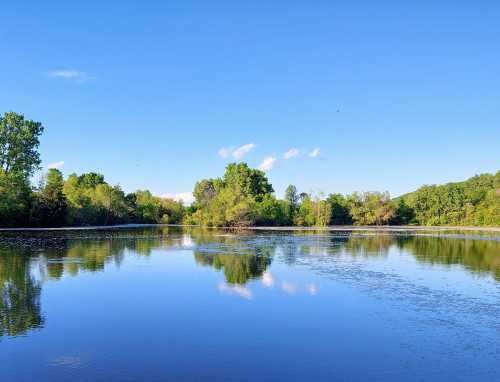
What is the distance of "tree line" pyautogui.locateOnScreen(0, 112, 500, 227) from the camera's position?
195 feet

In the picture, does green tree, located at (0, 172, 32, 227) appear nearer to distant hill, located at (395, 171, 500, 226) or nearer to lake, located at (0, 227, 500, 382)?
lake, located at (0, 227, 500, 382)

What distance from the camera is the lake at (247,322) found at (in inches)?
355

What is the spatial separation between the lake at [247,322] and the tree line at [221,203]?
40.3m

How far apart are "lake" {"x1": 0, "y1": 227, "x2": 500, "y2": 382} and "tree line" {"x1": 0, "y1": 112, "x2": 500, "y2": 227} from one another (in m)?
40.3

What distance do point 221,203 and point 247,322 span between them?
78891 millimetres

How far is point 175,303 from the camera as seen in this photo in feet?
49.4

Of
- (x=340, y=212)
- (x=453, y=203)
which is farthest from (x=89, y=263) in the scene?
(x=453, y=203)

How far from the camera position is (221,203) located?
91250 millimetres

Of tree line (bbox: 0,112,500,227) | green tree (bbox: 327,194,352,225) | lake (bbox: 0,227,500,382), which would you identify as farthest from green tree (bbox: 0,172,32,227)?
green tree (bbox: 327,194,352,225)

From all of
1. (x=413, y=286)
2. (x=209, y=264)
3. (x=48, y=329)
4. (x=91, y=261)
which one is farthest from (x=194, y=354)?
(x=91, y=261)

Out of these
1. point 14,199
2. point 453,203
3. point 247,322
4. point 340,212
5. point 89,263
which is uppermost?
point 453,203

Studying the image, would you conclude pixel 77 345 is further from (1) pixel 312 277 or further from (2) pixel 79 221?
(2) pixel 79 221

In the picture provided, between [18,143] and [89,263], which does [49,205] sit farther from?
[89,263]

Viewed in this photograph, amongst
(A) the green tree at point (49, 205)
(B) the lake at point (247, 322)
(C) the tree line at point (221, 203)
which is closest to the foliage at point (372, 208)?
(C) the tree line at point (221, 203)
